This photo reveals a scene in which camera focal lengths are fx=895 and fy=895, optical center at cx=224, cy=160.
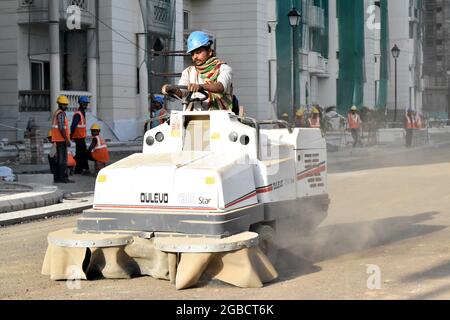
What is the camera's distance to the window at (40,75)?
34.0m

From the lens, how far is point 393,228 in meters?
Answer: 11.4

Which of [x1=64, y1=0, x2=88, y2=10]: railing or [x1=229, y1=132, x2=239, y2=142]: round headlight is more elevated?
[x1=64, y1=0, x2=88, y2=10]: railing

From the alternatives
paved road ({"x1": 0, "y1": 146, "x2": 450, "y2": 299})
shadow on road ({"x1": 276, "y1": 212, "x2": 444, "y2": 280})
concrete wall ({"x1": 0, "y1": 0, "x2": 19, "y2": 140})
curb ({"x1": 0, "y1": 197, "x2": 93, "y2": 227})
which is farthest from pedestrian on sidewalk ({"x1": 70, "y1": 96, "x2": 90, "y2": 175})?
concrete wall ({"x1": 0, "y1": 0, "x2": 19, "y2": 140})

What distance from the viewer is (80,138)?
69.0 feet

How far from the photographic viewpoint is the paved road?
289 inches

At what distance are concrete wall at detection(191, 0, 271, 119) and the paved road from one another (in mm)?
31645

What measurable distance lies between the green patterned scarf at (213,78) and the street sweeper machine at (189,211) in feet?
0.78

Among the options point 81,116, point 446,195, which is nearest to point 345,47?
point 81,116

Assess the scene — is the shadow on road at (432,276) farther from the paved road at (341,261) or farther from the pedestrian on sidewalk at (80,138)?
the pedestrian on sidewalk at (80,138)

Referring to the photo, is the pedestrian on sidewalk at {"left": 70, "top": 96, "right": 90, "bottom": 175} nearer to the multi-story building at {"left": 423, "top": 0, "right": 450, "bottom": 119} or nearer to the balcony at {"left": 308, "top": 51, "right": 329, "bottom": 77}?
the balcony at {"left": 308, "top": 51, "right": 329, "bottom": 77}

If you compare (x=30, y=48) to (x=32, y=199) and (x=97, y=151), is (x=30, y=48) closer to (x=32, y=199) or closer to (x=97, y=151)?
(x=97, y=151)

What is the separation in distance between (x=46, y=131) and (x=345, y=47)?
3532 cm

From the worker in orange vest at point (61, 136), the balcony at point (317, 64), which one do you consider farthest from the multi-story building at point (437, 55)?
the worker in orange vest at point (61, 136)

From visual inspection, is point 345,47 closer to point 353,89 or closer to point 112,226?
point 353,89
